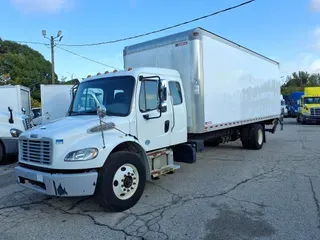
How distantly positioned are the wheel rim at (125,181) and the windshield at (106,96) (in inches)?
39.9

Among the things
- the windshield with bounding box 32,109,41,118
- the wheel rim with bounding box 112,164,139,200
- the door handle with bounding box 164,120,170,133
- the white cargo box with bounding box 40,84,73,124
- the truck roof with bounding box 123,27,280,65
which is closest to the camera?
the wheel rim with bounding box 112,164,139,200

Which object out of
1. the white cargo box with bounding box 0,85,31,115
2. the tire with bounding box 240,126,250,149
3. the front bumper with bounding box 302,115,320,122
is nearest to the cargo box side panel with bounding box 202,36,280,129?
the tire with bounding box 240,126,250,149

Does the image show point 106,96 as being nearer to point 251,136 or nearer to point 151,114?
point 151,114

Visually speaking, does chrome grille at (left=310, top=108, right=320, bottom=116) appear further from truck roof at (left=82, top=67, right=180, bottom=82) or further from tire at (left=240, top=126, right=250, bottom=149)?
truck roof at (left=82, top=67, right=180, bottom=82)

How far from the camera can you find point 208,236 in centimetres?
387

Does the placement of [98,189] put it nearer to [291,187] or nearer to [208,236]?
[208,236]

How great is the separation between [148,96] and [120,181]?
1.72 meters

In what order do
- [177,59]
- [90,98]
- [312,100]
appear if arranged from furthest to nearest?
[312,100] < [177,59] < [90,98]

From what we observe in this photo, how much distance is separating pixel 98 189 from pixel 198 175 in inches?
131

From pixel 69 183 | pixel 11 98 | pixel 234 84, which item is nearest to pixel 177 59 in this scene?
pixel 234 84

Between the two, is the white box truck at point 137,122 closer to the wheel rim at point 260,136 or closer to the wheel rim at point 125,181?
the wheel rim at point 125,181

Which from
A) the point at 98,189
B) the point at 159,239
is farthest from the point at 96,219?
the point at 159,239

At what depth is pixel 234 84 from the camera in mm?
8508

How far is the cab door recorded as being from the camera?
5363 mm
